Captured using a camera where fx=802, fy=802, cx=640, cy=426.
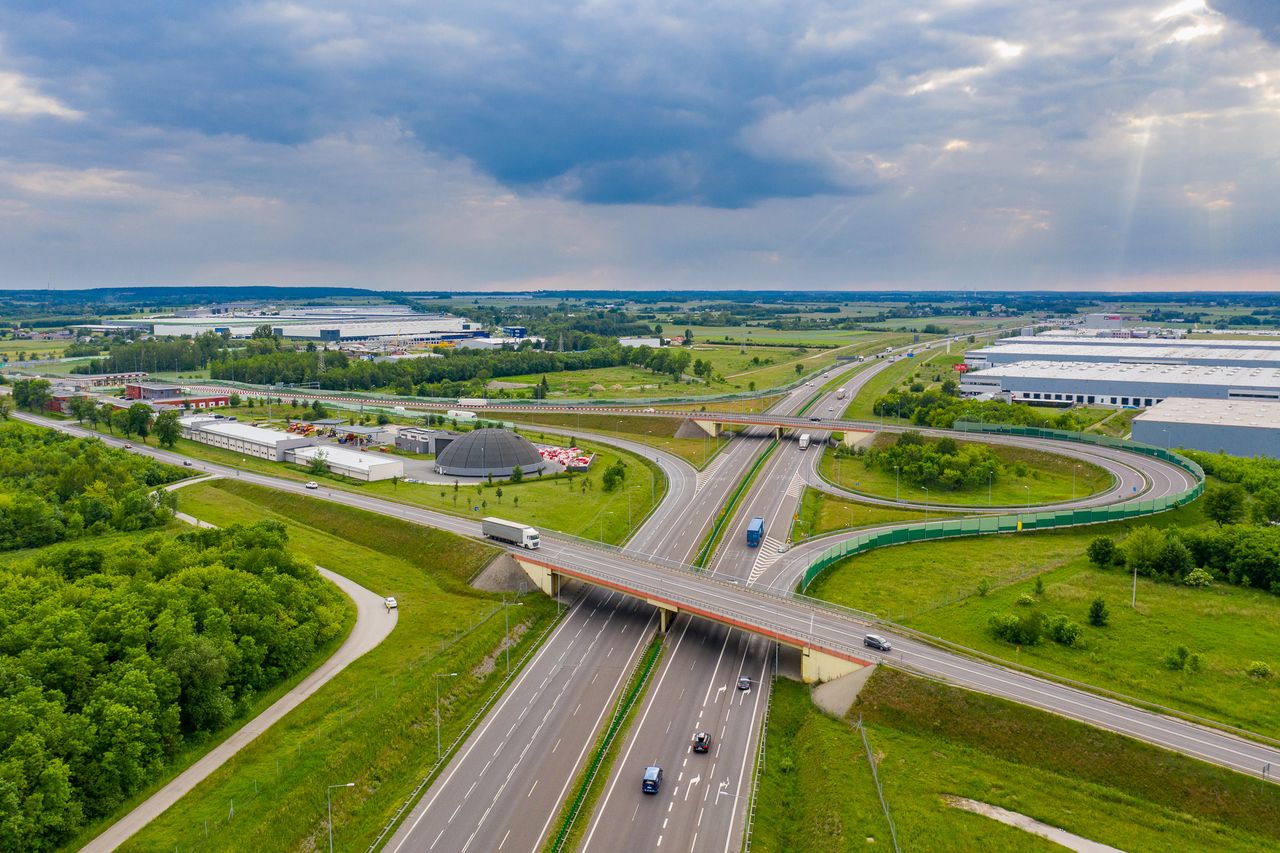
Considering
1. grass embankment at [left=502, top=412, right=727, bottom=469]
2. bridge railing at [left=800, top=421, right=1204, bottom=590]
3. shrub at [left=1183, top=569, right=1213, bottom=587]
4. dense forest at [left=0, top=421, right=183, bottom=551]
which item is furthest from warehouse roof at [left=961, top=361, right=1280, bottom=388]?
dense forest at [left=0, top=421, right=183, bottom=551]

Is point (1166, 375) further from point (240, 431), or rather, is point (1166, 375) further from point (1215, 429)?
point (240, 431)

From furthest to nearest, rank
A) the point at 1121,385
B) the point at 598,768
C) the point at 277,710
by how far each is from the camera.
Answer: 1. the point at 1121,385
2. the point at 277,710
3. the point at 598,768

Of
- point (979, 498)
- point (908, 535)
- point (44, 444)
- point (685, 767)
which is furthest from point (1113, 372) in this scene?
point (44, 444)

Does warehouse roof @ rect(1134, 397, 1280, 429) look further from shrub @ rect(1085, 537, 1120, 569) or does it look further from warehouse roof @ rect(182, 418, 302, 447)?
warehouse roof @ rect(182, 418, 302, 447)

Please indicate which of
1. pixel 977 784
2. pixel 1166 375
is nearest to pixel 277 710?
pixel 977 784

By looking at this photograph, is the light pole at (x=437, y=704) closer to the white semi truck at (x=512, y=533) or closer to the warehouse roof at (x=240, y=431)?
the white semi truck at (x=512, y=533)

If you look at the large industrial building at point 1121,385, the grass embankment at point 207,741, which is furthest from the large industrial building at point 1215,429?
the grass embankment at point 207,741
